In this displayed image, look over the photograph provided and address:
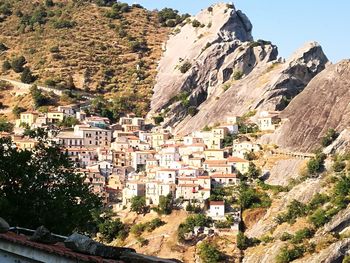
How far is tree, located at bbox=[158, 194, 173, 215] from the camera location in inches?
2670

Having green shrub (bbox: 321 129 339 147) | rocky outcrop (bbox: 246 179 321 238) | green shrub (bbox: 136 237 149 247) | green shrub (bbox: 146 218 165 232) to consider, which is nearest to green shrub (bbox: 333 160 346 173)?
rocky outcrop (bbox: 246 179 321 238)

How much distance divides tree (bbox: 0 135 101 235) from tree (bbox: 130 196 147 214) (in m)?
48.0

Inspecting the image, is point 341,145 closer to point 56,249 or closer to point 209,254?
point 209,254

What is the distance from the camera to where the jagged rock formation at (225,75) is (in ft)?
303

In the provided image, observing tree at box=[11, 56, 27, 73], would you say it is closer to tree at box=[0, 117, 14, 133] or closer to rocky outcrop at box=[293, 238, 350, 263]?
tree at box=[0, 117, 14, 133]

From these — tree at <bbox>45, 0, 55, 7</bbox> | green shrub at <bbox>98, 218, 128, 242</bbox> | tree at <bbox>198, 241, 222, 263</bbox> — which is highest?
tree at <bbox>45, 0, 55, 7</bbox>

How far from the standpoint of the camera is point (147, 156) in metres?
84.2

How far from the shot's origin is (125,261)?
32.3 ft

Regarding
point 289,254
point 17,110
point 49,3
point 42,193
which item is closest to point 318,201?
point 289,254

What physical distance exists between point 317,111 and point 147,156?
875 inches

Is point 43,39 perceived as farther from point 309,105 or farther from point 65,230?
point 65,230

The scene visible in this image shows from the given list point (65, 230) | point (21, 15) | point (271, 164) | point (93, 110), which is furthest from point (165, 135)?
point (65, 230)

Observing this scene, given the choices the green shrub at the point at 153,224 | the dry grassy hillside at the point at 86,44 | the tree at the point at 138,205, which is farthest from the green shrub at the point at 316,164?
the dry grassy hillside at the point at 86,44

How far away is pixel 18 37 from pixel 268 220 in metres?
80.7
